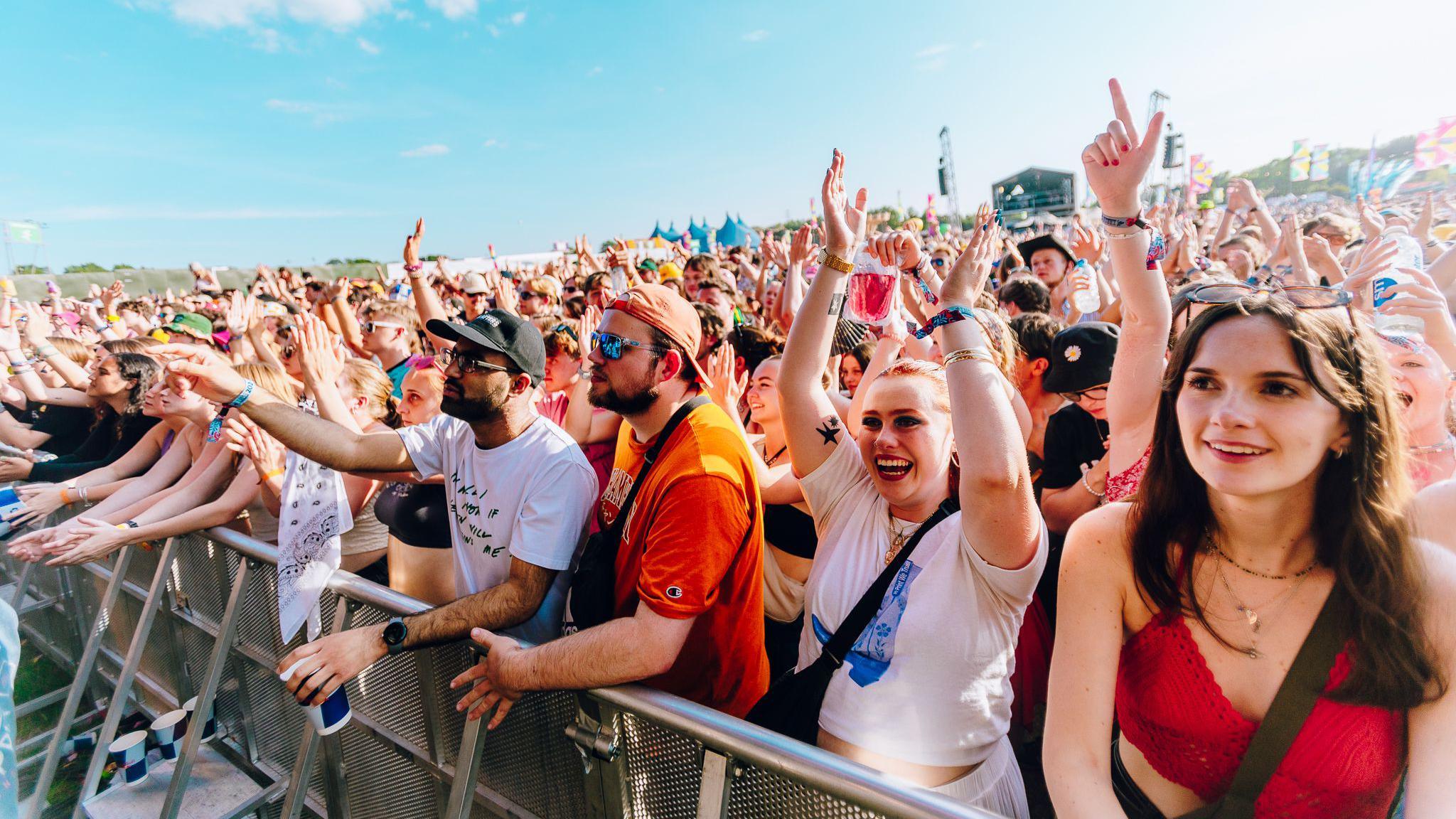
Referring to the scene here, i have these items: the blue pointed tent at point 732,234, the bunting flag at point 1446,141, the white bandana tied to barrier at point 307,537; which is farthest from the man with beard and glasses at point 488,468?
the blue pointed tent at point 732,234

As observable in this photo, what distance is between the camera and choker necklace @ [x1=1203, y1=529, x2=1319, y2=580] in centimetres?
130

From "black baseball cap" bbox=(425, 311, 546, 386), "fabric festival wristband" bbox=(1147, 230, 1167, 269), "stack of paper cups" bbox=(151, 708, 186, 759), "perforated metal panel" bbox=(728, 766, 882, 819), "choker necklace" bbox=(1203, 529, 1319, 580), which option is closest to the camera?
"choker necklace" bbox=(1203, 529, 1319, 580)

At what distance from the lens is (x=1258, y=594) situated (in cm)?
132

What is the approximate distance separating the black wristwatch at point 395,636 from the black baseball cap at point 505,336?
952mm

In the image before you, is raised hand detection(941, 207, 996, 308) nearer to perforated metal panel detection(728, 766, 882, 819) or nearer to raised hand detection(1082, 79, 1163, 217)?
raised hand detection(1082, 79, 1163, 217)

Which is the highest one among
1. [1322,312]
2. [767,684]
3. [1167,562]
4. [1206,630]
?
[1322,312]

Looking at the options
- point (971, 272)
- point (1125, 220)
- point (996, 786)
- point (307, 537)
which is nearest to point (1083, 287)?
point (1125, 220)

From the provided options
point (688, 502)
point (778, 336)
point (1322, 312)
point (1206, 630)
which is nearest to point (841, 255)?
point (688, 502)

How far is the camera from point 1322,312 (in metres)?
1.28

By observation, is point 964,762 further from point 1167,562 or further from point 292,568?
point 292,568

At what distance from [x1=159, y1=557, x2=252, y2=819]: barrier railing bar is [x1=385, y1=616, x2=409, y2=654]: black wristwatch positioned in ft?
4.56

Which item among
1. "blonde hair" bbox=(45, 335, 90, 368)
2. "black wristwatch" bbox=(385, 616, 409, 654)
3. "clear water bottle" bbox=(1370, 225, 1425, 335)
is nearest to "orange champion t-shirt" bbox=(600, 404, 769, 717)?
"black wristwatch" bbox=(385, 616, 409, 654)

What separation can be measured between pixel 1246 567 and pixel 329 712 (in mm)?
2387

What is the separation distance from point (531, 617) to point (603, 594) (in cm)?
32
